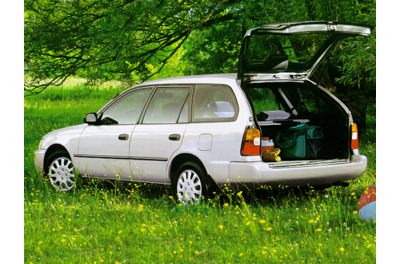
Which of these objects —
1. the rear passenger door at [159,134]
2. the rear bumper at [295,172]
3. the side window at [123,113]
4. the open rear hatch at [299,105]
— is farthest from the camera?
the side window at [123,113]

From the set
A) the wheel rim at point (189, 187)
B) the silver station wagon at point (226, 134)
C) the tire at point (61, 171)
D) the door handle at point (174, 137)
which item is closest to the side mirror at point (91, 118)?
the silver station wagon at point (226, 134)

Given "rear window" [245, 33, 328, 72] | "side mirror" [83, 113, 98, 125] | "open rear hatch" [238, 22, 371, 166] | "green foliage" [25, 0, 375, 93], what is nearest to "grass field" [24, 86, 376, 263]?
"open rear hatch" [238, 22, 371, 166]

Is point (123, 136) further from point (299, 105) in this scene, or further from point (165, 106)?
point (299, 105)

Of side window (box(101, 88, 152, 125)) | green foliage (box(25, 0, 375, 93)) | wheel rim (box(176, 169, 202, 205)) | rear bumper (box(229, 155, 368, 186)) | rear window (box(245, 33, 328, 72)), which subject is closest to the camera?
rear bumper (box(229, 155, 368, 186))

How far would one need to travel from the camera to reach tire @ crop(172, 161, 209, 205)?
383 inches

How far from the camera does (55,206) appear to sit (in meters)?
10.3

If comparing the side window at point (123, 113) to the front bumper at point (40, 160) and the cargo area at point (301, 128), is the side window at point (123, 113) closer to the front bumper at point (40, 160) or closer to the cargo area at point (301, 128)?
the front bumper at point (40, 160)

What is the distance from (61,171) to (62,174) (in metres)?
0.05

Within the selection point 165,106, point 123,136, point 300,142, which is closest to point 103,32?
point 123,136

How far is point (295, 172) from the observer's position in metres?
9.59

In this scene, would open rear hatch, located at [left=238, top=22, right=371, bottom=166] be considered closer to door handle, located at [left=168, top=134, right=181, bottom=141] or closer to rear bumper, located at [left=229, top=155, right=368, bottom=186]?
rear bumper, located at [left=229, top=155, right=368, bottom=186]

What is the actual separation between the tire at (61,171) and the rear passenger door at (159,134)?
4.55 feet

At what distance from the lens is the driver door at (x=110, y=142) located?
10883 mm
